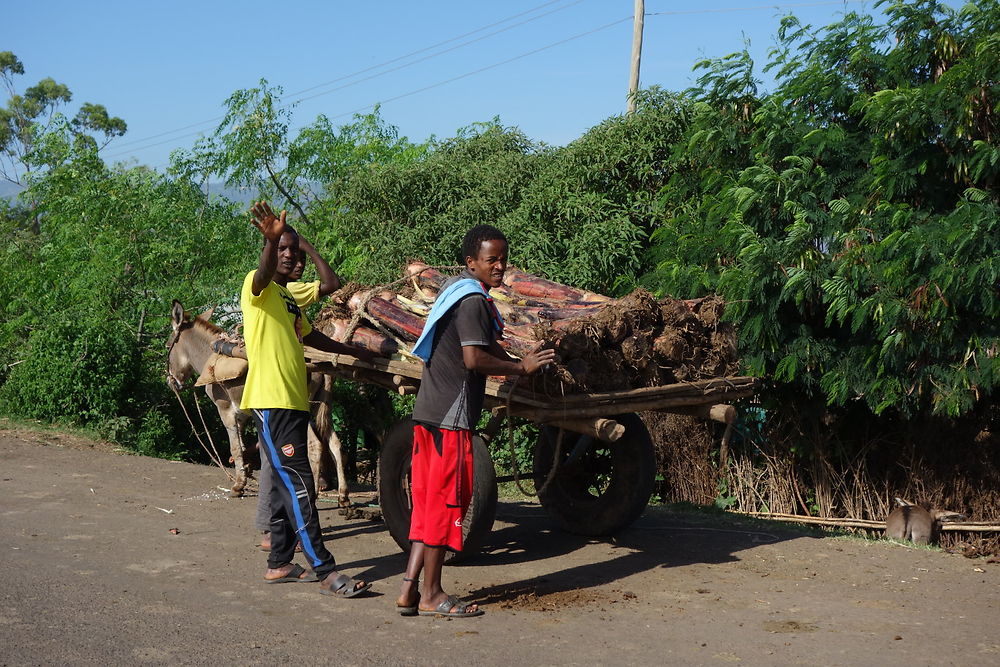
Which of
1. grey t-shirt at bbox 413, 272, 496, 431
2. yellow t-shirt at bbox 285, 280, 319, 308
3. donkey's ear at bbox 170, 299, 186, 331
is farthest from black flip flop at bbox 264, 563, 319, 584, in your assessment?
donkey's ear at bbox 170, 299, 186, 331

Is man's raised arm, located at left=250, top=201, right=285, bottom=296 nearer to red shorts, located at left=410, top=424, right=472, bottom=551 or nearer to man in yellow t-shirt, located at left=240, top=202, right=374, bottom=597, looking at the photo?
man in yellow t-shirt, located at left=240, top=202, right=374, bottom=597

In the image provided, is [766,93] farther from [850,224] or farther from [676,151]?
[850,224]

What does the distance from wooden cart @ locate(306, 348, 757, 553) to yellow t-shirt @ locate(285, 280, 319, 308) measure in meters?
0.43

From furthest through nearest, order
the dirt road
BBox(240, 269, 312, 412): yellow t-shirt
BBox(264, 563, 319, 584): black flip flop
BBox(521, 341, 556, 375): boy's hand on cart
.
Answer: BBox(264, 563, 319, 584): black flip flop → BBox(240, 269, 312, 412): yellow t-shirt → BBox(521, 341, 556, 375): boy's hand on cart → the dirt road

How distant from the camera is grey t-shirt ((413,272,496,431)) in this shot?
4953 mm

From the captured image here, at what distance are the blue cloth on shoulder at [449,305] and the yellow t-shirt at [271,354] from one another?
2.77 feet

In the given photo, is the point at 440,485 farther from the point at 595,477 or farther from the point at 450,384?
the point at 595,477

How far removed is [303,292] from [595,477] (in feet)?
8.96

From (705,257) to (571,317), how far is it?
319 cm

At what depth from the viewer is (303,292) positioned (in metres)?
6.11

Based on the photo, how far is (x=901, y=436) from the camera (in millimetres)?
8703

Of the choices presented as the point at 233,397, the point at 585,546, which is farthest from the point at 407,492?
the point at 233,397

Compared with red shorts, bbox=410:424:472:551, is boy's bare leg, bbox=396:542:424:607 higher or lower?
lower

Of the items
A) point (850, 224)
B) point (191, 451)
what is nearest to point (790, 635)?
point (850, 224)
